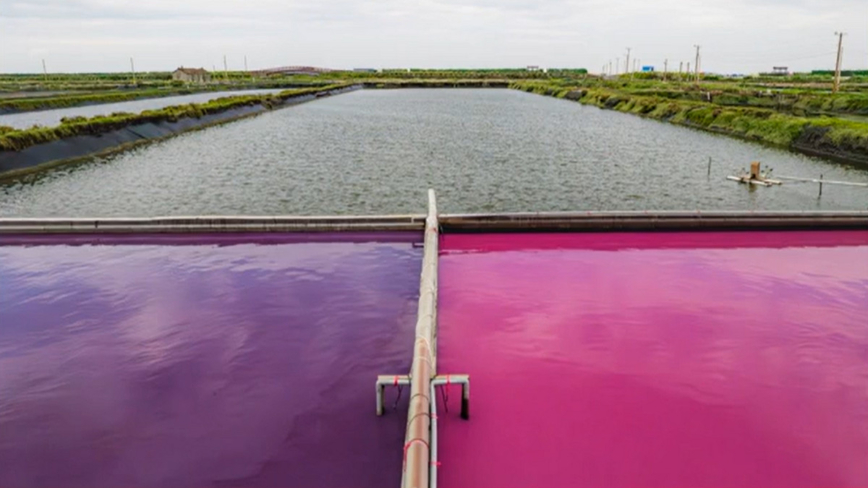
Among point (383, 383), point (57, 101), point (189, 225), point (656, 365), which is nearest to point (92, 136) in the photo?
point (189, 225)

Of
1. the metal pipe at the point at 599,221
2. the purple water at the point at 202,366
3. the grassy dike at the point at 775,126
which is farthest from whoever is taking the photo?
the grassy dike at the point at 775,126

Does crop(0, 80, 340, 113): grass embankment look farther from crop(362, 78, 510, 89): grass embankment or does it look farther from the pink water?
the pink water

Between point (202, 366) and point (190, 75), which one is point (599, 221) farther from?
point (190, 75)

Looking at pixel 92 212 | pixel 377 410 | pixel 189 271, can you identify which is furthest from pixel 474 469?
pixel 92 212

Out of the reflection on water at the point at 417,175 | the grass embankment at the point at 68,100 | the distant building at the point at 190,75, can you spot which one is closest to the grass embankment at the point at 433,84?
the distant building at the point at 190,75

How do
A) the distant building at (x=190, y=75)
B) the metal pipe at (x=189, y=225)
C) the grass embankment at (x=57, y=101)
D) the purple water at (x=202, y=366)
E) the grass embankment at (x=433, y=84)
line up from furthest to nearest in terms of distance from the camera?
the grass embankment at (x=433, y=84) < the distant building at (x=190, y=75) < the grass embankment at (x=57, y=101) < the metal pipe at (x=189, y=225) < the purple water at (x=202, y=366)

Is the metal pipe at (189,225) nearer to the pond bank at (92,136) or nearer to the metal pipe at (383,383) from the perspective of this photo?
the metal pipe at (383,383)
